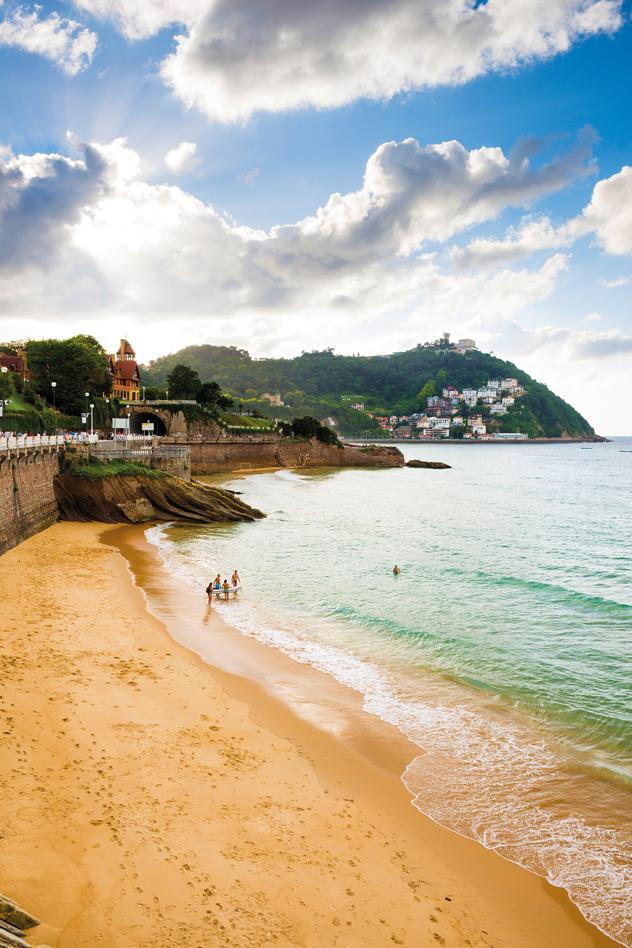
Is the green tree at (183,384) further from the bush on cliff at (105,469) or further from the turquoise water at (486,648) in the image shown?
the turquoise water at (486,648)

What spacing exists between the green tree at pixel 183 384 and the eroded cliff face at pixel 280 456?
14760 millimetres

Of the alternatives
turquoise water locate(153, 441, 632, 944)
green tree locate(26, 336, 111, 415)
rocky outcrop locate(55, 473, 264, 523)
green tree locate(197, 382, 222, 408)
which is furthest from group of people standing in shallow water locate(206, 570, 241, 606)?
green tree locate(197, 382, 222, 408)

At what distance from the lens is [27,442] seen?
33344 millimetres

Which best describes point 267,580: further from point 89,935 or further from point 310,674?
point 89,935

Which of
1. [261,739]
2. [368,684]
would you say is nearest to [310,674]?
[368,684]

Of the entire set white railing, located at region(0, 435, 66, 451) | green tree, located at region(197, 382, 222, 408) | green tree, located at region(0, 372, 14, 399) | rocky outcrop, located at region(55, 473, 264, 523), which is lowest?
rocky outcrop, located at region(55, 473, 264, 523)

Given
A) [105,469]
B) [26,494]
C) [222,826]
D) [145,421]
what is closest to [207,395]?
[145,421]

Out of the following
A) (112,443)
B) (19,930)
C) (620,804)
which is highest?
(112,443)

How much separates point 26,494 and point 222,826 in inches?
1123

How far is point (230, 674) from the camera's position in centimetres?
1709

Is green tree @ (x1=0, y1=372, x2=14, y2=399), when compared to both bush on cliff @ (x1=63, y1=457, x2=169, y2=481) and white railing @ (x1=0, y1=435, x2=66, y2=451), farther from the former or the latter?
white railing @ (x1=0, y1=435, x2=66, y2=451)

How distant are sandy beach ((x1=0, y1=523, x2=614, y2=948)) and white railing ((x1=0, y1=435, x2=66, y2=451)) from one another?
1579 centimetres

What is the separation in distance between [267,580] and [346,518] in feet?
71.3

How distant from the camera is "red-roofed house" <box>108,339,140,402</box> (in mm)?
98562
